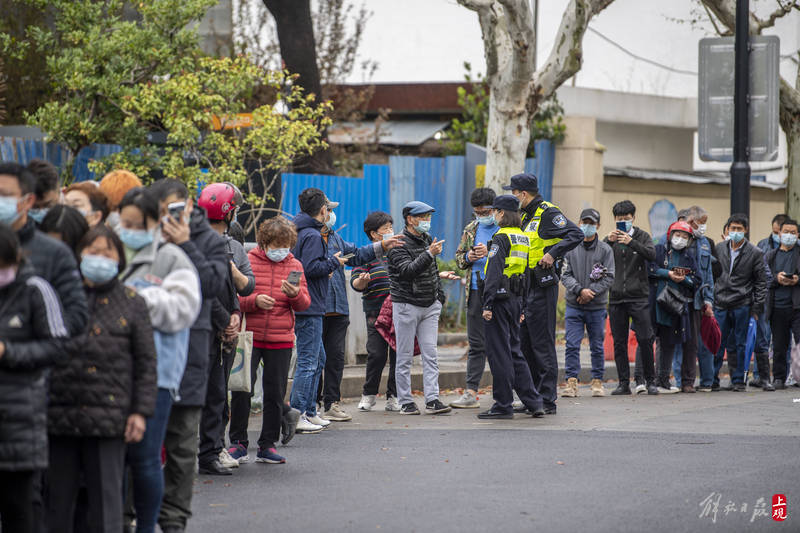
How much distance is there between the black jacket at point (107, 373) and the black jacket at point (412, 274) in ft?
18.4

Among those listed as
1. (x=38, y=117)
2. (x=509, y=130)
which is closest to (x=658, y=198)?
(x=509, y=130)

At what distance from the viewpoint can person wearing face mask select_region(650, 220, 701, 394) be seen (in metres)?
12.8

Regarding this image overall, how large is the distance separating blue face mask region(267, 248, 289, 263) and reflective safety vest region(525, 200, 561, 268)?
10.1 ft

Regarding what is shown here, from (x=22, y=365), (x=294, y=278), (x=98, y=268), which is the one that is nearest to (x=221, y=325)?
(x=294, y=278)

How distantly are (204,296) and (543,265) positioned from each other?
17.3ft

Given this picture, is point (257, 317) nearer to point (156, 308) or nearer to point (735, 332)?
point (156, 308)

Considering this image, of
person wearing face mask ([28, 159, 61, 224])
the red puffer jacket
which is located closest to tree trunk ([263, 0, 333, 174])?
the red puffer jacket

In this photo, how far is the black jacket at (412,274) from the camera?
10.6 meters

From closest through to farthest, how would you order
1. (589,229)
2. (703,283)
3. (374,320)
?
(374,320), (589,229), (703,283)

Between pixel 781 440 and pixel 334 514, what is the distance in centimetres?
422

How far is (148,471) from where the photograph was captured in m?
5.29

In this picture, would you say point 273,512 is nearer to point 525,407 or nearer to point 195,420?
point 195,420

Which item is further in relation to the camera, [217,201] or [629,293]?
[629,293]

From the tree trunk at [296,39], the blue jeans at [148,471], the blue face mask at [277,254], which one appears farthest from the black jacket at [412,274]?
the tree trunk at [296,39]
